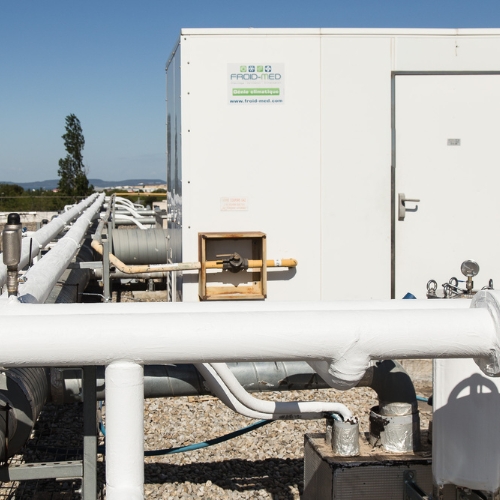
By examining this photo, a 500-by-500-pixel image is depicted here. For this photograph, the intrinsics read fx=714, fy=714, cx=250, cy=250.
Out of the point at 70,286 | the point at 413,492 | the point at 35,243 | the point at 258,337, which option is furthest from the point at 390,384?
the point at 70,286

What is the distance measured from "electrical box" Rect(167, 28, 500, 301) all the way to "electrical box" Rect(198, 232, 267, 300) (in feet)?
0.33

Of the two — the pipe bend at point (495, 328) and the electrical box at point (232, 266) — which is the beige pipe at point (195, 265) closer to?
the electrical box at point (232, 266)

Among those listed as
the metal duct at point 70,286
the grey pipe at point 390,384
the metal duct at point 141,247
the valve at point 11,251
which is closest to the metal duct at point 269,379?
the grey pipe at point 390,384

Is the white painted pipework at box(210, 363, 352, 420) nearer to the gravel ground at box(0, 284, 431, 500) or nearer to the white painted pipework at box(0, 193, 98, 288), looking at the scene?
the white painted pipework at box(0, 193, 98, 288)

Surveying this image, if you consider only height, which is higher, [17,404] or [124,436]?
[124,436]

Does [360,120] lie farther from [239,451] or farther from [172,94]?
[239,451]

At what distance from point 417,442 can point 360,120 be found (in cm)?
289

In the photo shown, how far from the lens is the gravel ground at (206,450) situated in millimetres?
3695

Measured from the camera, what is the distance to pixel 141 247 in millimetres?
8656

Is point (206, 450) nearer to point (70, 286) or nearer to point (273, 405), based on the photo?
point (70, 286)

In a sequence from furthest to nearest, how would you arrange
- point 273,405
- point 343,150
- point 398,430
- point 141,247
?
point 141,247
point 343,150
point 398,430
point 273,405

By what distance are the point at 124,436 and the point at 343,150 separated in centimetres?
429

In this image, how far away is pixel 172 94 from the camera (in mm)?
6020

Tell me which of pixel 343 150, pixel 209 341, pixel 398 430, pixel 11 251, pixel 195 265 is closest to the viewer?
pixel 209 341
